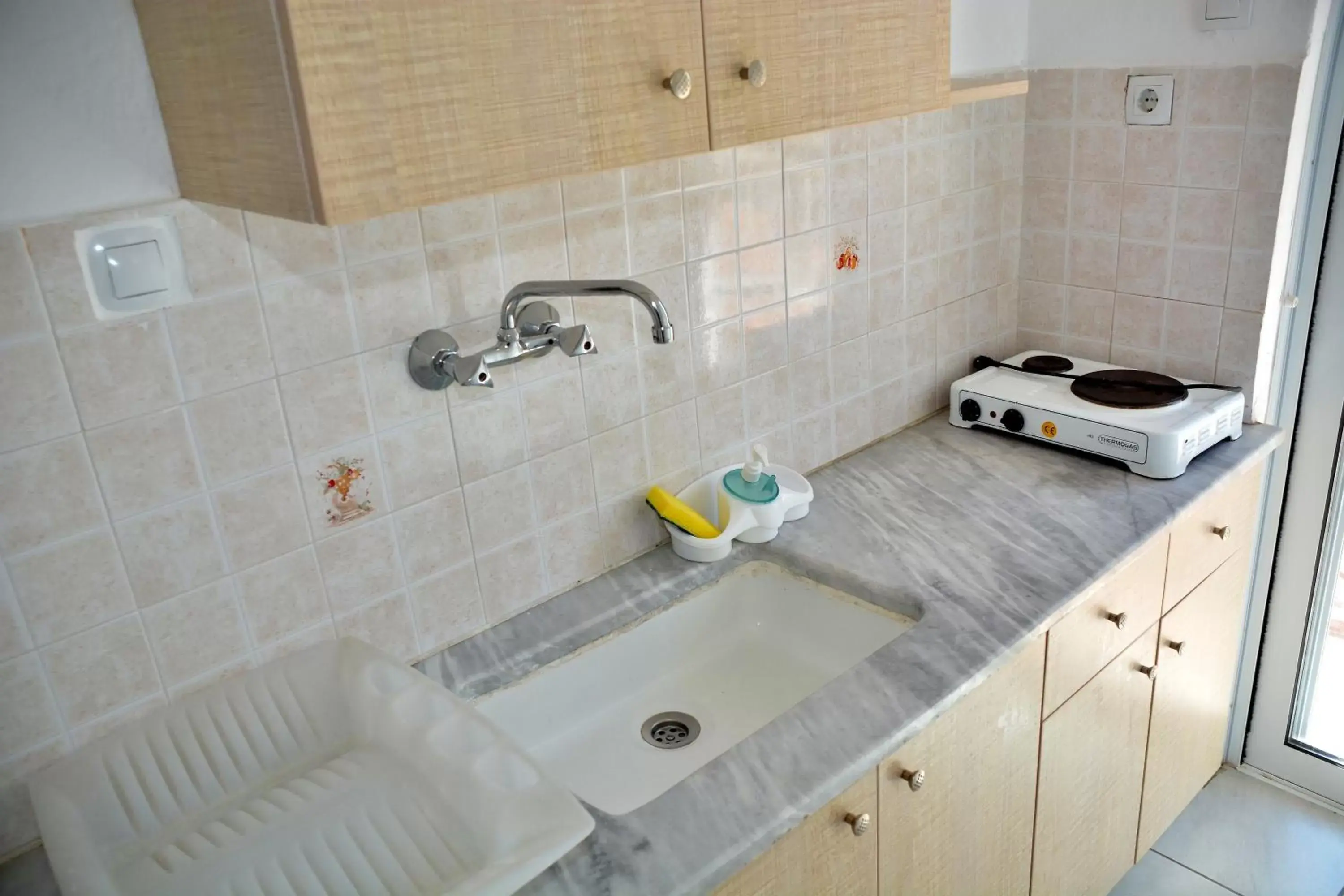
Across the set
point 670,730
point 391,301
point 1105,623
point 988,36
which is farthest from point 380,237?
point 988,36

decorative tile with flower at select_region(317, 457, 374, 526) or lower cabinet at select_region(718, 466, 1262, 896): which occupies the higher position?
decorative tile with flower at select_region(317, 457, 374, 526)

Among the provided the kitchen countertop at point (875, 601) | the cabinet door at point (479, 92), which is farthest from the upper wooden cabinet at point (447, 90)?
the kitchen countertop at point (875, 601)

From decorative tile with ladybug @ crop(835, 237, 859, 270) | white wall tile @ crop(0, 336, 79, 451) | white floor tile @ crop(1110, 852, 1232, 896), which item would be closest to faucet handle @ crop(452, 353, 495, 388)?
white wall tile @ crop(0, 336, 79, 451)

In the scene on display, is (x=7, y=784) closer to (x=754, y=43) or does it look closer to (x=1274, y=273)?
(x=754, y=43)

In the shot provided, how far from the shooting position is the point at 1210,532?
188 cm

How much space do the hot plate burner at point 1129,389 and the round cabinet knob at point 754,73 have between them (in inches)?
42.7

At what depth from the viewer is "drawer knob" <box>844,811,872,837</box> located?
1244 millimetres

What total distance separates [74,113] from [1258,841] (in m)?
2.42

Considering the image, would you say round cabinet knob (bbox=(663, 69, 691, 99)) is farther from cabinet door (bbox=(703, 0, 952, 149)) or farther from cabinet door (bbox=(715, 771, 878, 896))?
cabinet door (bbox=(715, 771, 878, 896))

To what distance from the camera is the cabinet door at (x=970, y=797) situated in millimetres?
1339

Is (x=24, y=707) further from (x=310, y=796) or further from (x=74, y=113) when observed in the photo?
(x=74, y=113)

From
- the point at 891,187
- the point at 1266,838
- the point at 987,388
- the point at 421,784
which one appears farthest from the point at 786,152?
the point at 1266,838

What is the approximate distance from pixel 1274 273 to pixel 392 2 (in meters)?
1.68

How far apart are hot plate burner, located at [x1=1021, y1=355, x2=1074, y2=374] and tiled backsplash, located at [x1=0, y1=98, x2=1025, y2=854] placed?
1.10 ft
